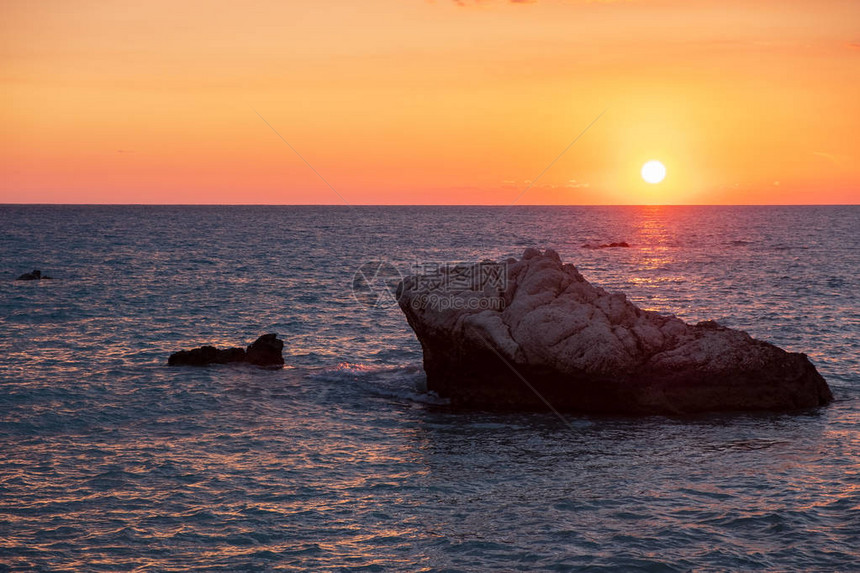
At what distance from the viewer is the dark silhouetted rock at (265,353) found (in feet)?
93.4

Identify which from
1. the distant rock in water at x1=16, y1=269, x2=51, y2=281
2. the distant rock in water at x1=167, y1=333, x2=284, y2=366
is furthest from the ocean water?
the distant rock in water at x1=16, y1=269, x2=51, y2=281

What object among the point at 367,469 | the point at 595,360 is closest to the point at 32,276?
the point at 367,469

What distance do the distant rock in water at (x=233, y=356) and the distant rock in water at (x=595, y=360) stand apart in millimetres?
7263

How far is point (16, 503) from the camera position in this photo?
1516 centimetres

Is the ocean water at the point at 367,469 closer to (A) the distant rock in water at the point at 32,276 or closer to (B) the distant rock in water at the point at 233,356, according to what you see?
(B) the distant rock in water at the point at 233,356

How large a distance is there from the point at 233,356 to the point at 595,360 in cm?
1401

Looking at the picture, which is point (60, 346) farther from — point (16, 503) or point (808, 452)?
point (808, 452)

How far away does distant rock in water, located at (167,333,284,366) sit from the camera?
28250 millimetres

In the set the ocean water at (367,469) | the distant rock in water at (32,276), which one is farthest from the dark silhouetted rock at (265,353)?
the distant rock in water at (32,276)

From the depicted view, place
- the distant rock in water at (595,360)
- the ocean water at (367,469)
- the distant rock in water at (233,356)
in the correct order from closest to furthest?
the ocean water at (367,469)
the distant rock in water at (595,360)
the distant rock in water at (233,356)

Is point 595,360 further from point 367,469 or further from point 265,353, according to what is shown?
point 265,353

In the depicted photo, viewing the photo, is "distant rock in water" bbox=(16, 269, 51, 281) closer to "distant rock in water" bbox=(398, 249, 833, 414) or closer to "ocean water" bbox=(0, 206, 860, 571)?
"ocean water" bbox=(0, 206, 860, 571)

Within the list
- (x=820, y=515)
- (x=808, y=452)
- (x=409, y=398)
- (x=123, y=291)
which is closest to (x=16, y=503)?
(x=409, y=398)

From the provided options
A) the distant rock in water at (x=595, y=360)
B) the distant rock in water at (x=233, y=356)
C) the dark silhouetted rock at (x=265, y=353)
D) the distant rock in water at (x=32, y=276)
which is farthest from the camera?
the distant rock in water at (x=32, y=276)
